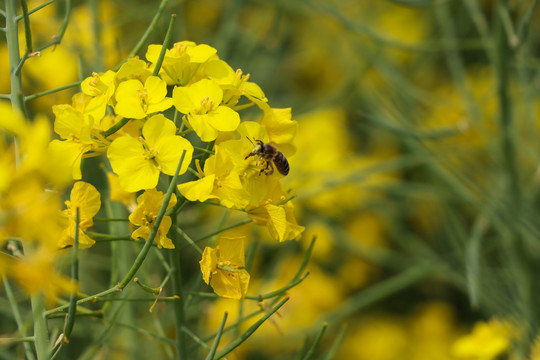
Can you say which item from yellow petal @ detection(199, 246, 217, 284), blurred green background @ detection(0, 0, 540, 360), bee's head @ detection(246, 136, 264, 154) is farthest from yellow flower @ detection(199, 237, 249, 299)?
blurred green background @ detection(0, 0, 540, 360)

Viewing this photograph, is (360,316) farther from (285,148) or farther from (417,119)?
(285,148)

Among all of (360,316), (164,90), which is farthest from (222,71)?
(360,316)

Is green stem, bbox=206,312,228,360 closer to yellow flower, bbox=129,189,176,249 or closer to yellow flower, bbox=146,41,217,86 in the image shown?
yellow flower, bbox=129,189,176,249

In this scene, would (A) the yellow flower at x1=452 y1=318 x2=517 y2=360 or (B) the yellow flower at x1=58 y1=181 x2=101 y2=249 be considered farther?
(A) the yellow flower at x1=452 y1=318 x2=517 y2=360

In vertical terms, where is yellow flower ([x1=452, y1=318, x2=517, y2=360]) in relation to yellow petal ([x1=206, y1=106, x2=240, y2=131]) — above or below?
below

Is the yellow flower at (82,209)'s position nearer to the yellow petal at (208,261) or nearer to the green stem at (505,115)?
the yellow petal at (208,261)

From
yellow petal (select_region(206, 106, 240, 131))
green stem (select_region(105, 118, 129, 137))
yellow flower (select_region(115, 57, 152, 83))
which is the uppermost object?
yellow flower (select_region(115, 57, 152, 83))

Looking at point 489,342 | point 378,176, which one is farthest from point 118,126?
point 378,176

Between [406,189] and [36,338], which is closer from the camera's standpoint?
[36,338]
